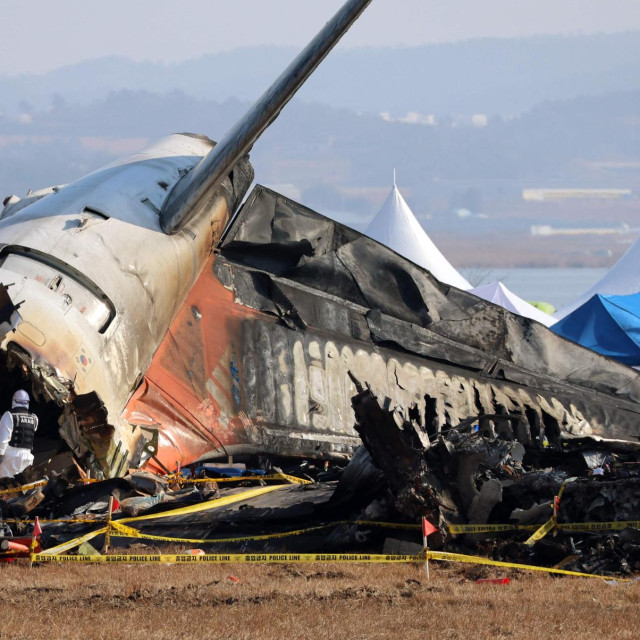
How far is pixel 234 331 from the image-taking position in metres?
19.2

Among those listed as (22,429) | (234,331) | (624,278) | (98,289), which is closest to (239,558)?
(22,429)

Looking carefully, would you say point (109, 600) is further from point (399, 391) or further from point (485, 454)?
point (399, 391)

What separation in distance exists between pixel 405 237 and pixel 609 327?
1491 centimetres

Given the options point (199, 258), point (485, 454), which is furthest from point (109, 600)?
point (199, 258)

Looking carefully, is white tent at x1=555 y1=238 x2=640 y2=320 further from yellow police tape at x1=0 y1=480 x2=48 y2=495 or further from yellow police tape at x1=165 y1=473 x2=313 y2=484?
yellow police tape at x1=0 y1=480 x2=48 y2=495

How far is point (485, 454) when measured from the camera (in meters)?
11.5

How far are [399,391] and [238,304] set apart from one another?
3.31 m

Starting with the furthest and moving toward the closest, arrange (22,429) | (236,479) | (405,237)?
(405,237) → (236,479) → (22,429)

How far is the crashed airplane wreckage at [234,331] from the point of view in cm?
1391

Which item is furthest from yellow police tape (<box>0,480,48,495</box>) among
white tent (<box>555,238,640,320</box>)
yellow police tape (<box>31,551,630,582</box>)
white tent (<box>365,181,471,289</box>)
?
white tent (<box>365,181,471,289</box>)

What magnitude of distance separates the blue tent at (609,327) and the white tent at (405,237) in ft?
38.6

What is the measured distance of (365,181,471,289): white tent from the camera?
4453 centimetres

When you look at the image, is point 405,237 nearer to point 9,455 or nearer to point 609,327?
point 609,327

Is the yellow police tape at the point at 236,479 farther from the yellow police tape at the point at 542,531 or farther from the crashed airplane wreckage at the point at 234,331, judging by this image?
the yellow police tape at the point at 542,531
